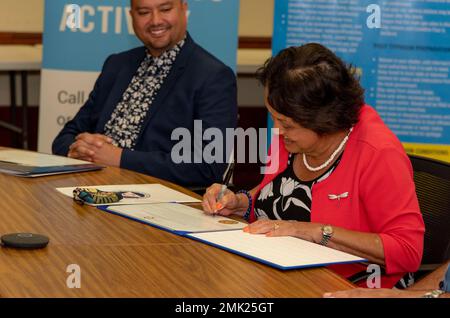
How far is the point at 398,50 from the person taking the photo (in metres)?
4.75

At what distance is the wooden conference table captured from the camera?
1.82m

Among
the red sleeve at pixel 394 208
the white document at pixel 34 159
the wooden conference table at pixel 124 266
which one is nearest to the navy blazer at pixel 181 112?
the white document at pixel 34 159

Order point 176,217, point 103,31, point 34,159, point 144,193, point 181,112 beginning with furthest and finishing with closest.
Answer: point 103,31 → point 181,112 → point 34,159 → point 144,193 → point 176,217

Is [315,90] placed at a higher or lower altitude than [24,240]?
higher

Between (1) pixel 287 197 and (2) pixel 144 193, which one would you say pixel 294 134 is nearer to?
(1) pixel 287 197

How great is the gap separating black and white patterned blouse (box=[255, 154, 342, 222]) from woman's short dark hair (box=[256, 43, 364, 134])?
166 millimetres

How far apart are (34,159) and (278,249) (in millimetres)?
1568

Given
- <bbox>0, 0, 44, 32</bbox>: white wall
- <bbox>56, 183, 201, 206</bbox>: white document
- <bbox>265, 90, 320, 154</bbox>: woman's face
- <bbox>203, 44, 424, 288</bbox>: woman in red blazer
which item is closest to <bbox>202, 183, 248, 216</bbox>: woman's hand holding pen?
<bbox>203, 44, 424, 288</bbox>: woman in red blazer

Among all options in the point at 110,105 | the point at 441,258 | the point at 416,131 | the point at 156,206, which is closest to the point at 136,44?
the point at 110,105

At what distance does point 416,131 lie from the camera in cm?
480

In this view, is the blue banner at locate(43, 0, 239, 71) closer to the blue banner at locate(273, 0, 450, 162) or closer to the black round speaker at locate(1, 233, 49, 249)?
the blue banner at locate(273, 0, 450, 162)

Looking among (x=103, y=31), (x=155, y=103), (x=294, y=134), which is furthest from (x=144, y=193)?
(x=103, y=31)

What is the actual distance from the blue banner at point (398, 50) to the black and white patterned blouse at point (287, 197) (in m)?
2.11
